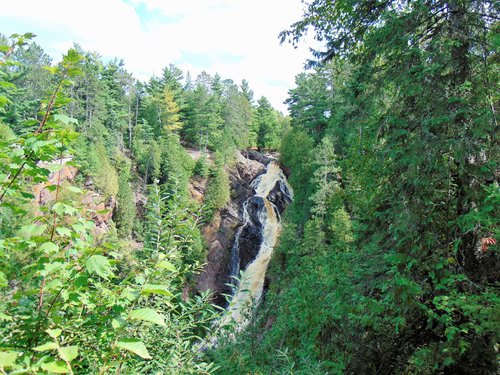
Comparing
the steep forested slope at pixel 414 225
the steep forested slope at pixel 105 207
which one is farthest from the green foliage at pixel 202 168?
the steep forested slope at pixel 414 225

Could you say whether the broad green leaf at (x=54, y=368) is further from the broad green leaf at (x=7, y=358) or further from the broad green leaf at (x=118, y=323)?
the broad green leaf at (x=118, y=323)

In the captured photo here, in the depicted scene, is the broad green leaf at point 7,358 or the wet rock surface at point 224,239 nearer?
the broad green leaf at point 7,358

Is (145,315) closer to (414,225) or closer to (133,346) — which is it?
(133,346)

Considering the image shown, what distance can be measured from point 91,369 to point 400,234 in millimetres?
3514

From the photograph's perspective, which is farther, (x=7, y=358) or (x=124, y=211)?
(x=124, y=211)

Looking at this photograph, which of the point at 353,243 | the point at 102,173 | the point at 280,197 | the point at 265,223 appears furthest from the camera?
the point at 280,197

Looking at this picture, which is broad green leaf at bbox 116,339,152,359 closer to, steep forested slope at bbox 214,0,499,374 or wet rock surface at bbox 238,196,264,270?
steep forested slope at bbox 214,0,499,374

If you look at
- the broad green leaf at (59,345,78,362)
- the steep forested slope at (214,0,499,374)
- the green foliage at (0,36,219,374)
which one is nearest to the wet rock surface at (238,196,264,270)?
the steep forested slope at (214,0,499,374)

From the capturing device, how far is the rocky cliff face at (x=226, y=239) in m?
25.8

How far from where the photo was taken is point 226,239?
2798 cm

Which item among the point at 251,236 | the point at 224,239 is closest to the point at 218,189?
the point at 224,239

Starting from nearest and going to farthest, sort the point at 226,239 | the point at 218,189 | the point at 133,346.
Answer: the point at 133,346, the point at 226,239, the point at 218,189

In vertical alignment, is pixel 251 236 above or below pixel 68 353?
below

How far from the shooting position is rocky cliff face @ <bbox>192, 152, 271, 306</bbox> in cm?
2577
